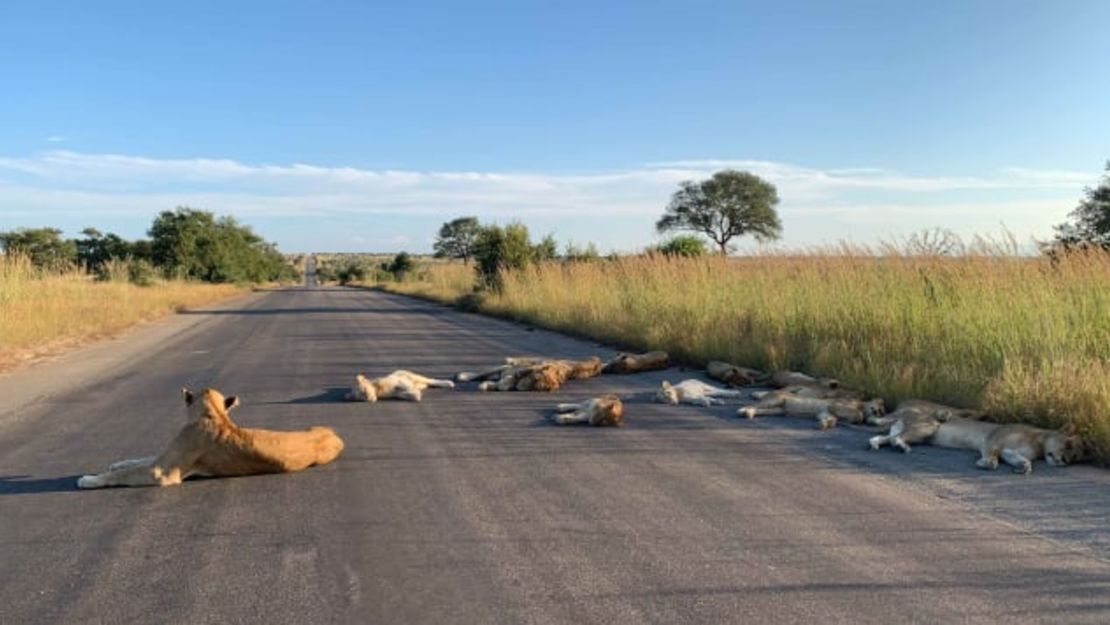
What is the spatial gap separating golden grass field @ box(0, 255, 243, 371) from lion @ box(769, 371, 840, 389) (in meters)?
11.7

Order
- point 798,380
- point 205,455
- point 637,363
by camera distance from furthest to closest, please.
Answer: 1. point 637,363
2. point 798,380
3. point 205,455

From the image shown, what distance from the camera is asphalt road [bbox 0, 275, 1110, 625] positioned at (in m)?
4.00

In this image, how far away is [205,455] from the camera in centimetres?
623

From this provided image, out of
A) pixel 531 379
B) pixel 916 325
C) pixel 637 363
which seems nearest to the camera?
pixel 531 379

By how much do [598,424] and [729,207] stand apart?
48.0 metres

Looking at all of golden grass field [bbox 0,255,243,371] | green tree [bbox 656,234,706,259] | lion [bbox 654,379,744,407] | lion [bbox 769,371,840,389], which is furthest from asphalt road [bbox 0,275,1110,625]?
green tree [bbox 656,234,706,259]

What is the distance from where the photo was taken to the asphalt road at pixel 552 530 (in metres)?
4.00

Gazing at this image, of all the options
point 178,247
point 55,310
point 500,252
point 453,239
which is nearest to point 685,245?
point 500,252

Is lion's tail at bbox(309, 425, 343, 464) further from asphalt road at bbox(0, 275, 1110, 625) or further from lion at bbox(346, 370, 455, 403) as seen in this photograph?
lion at bbox(346, 370, 455, 403)

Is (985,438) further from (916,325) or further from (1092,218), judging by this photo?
(1092,218)

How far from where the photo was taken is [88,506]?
5.70 meters

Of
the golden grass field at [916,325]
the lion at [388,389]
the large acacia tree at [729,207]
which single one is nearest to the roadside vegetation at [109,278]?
the lion at [388,389]

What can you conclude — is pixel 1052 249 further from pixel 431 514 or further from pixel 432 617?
pixel 432 617

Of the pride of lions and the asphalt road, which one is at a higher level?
the pride of lions
